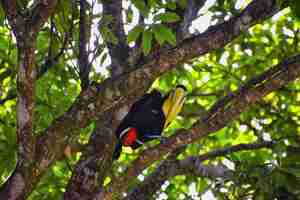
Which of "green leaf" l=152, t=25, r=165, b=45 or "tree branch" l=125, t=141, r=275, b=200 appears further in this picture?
"tree branch" l=125, t=141, r=275, b=200

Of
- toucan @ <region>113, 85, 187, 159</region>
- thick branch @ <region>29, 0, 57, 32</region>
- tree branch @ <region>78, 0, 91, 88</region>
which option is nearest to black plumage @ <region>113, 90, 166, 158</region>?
toucan @ <region>113, 85, 187, 159</region>

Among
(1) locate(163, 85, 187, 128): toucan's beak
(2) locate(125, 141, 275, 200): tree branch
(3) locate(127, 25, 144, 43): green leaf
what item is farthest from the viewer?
(2) locate(125, 141, 275, 200): tree branch

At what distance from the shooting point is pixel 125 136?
4.43 meters

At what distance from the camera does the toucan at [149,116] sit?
4402mm

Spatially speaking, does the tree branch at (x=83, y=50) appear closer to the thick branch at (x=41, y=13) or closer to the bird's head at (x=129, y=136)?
the thick branch at (x=41, y=13)

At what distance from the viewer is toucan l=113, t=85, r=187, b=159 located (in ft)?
14.4

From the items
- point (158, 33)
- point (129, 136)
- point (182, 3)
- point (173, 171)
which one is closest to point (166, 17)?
point (158, 33)

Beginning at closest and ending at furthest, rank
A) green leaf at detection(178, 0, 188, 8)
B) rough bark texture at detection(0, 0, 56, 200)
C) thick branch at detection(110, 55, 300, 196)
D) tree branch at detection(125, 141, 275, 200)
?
rough bark texture at detection(0, 0, 56, 200) < thick branch at detection(110, 55, 300, 196) < green leaf at detection(178, 0, 188, 8) < tree branch at detection(125, 141, 275, 200)

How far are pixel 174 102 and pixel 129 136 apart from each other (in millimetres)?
450

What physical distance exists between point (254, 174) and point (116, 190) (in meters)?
1.00

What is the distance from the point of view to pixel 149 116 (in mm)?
4559

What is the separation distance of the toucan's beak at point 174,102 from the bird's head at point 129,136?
30cm

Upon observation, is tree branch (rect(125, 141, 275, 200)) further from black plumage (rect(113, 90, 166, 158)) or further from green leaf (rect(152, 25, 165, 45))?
green leaf (rect(152, 25, 165, 45))

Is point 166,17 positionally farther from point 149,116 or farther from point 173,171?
point 173,171
